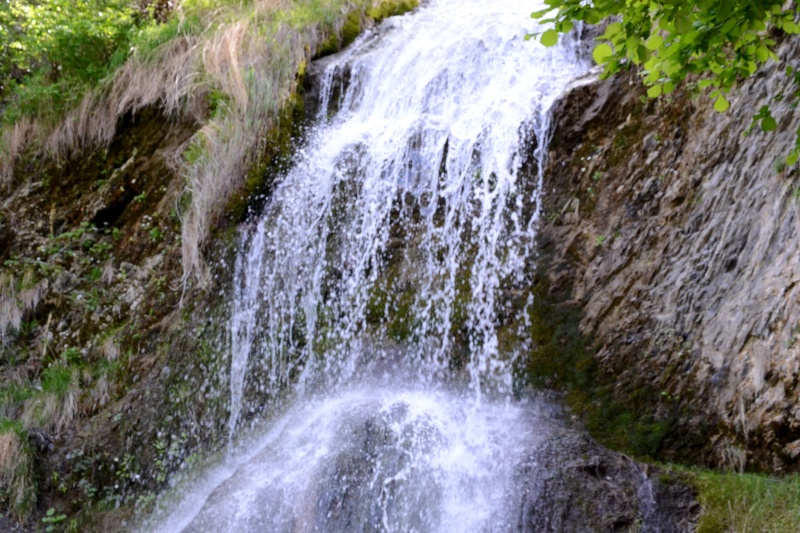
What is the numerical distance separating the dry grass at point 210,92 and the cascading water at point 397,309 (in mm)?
506

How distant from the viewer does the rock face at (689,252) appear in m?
3.77

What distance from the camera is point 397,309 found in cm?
561

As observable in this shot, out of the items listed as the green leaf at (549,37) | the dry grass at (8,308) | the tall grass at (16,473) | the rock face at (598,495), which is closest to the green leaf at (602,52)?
the green leaf at (549,37)

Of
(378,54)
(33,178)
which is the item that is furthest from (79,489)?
(378,54)

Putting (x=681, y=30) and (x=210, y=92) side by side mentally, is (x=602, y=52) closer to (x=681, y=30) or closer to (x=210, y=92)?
(x=681, y=30)

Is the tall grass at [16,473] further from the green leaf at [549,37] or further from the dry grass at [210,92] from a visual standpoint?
the green leaf at [549,37]

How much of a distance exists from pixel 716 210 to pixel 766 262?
0.57 m

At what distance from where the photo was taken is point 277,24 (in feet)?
23.9

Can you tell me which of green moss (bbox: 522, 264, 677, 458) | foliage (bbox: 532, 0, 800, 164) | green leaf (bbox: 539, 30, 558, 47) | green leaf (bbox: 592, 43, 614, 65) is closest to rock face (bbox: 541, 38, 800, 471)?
green moss (bbox: 522, 264, 677, 458)

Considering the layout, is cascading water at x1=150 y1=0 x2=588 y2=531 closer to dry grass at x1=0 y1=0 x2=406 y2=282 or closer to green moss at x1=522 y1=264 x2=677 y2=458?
green moss at x1=522 y1=264 x2=677 y2=458

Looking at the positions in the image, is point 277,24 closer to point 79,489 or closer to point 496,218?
point 496,218

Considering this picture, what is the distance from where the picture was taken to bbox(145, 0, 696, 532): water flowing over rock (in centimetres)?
414

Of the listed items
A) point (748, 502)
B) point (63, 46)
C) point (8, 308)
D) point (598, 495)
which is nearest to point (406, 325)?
point (598, 495)

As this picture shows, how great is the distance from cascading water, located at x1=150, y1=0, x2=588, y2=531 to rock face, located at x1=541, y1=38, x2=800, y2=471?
0.40 m
